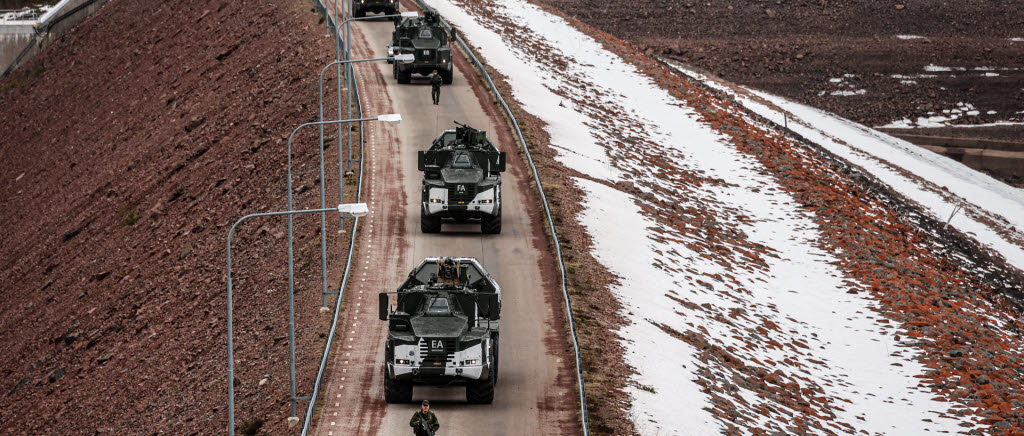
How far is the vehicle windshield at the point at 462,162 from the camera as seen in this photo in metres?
37.9

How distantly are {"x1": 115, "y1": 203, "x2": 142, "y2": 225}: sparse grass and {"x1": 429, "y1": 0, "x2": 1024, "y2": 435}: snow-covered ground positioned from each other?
20.1 meters

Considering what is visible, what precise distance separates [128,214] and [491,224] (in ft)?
77.8

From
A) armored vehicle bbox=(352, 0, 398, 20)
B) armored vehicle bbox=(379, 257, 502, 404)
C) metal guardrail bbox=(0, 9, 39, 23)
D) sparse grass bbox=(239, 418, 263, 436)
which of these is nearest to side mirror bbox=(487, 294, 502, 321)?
armored vehicle bbox=(379, 257, 502, 404)

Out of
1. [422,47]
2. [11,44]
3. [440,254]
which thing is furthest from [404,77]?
[11,44]

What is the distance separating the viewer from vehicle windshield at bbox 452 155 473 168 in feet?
124

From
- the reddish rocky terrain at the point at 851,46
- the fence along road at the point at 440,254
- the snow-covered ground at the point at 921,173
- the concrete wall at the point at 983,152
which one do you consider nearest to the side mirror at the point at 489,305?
the fence along road at the point at 440,254

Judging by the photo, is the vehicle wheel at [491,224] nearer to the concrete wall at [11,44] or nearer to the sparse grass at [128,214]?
the sparse grass at [128,214]

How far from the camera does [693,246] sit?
45781 mm

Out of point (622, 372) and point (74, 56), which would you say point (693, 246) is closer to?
point (622, 372)

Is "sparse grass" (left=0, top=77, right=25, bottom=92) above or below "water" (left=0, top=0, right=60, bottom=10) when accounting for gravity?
below

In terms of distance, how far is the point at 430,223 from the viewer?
3869 centimetres

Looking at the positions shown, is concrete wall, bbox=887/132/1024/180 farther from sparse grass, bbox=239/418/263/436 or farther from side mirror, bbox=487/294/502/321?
sparse grass, bbox=239/418/263/436

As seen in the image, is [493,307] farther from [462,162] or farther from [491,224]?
[491,224]

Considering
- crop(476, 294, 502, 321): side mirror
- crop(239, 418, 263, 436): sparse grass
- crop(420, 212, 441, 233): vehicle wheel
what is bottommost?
crop(239, 418, 263, 436): sparse grass
